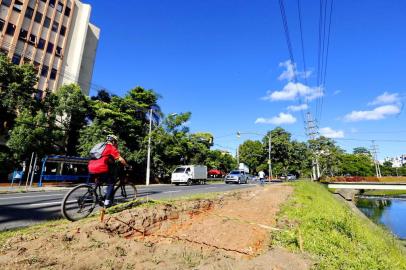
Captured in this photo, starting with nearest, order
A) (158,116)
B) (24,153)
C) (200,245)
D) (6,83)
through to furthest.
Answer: (200,245)
(24,153)
(6,83)
(158,116)

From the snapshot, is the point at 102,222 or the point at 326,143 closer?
the point at 102,222

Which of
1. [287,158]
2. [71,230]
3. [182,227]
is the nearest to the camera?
[71,230]

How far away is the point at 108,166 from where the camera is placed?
575 cm

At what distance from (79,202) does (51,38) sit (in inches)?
1501

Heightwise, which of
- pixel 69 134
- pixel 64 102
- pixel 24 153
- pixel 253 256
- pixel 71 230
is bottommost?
pixel 253 256

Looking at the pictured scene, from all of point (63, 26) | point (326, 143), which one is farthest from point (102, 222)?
point (326, 143)

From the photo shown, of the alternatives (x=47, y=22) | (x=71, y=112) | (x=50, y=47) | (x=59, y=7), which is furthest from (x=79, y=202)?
(x=59, y=7)

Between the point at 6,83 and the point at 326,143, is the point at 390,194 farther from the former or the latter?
the point at 6,83

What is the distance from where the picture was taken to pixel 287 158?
63.6 metres

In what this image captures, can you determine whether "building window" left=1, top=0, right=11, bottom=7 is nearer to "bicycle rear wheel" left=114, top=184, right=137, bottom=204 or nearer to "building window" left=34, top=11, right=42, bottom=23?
"building window" left=34, top=11, right=42, bottom=23

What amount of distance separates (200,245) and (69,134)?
3053 cm

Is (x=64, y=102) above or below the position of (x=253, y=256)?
above

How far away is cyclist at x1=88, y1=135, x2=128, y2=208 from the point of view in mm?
5578

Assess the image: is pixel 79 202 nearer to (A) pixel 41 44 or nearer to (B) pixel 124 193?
(B) pixel 124 193
